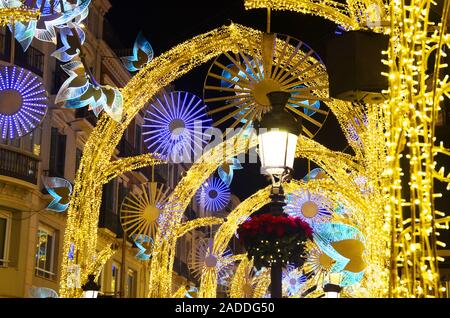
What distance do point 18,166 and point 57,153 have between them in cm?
422

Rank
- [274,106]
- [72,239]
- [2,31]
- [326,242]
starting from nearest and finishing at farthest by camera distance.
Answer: [274,106] → [72,239] → [326,242] → [2,31]

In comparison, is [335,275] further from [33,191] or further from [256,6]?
[33,191]

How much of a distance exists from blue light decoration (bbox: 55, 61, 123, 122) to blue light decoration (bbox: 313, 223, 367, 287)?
4879mm

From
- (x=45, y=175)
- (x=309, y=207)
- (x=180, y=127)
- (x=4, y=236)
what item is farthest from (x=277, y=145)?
(x=45, y=175)

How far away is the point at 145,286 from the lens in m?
45.9

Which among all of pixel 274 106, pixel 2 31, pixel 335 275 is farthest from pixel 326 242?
pixel 274 106

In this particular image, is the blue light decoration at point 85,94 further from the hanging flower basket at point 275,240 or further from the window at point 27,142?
the window at point 27,142

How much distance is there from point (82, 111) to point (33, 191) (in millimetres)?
5701

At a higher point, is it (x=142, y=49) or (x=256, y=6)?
(x=142, y=49)

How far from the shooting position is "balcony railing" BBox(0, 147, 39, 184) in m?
27.9

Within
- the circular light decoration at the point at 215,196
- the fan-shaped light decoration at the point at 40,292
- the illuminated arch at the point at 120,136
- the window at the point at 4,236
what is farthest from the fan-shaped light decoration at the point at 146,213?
the circular light decoration at the point at 215,196

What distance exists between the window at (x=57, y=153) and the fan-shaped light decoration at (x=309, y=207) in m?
9.83

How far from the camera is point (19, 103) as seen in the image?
16.1m

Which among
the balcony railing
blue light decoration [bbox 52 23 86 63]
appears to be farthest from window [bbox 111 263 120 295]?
blue light decoration [bbox 52 23 86 63]
